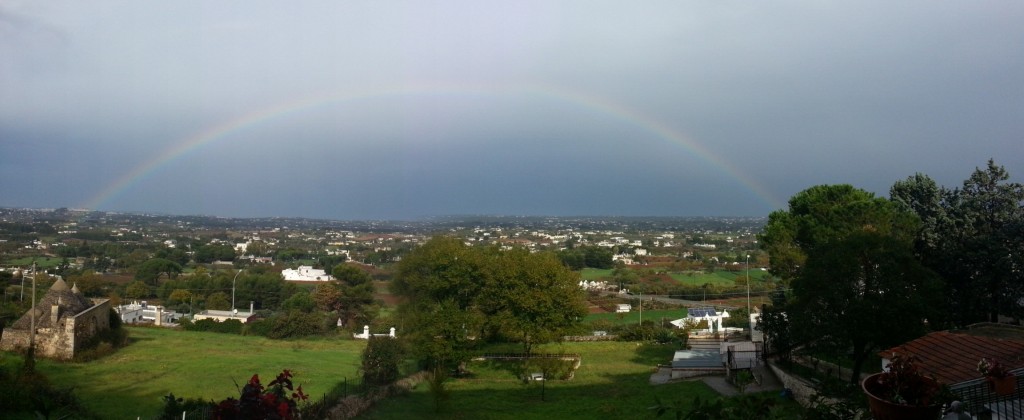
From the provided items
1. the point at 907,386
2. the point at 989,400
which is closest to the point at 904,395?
the point at 907,386

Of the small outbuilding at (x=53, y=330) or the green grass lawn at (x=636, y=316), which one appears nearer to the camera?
the small outbuilding at (x=53, y=330)

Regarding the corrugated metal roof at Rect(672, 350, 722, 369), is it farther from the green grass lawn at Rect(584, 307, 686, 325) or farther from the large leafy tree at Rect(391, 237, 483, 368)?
the green grass lawn at Rect(584, 307, 686, 325)

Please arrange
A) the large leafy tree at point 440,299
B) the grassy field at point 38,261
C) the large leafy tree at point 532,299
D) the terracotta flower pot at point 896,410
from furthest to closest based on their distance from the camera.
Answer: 1. the grassy field at point 38,261
2. the large leafy tree at point 532,299
3. the large leafy tree at point 440,299
4. the terracotta flower pot at point 896,410

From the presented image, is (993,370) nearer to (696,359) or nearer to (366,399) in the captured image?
(366,399)

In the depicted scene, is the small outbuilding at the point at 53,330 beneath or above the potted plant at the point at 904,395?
beneath

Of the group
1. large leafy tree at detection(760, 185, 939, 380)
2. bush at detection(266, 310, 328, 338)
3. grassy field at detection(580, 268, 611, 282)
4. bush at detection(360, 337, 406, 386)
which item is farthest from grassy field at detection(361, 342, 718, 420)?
grassy field at detection(580, 268, 611, 282)

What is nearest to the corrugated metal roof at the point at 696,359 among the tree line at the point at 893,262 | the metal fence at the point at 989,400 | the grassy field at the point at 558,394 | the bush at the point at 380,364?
the grassy field at the point at 558,394

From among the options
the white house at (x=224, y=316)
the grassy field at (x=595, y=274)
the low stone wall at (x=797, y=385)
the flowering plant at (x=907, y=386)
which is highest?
the flowering plant at (x=907, y=386)

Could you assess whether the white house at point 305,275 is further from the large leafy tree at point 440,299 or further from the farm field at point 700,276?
the large leafy tree at point 440,299
